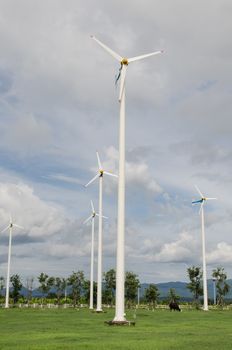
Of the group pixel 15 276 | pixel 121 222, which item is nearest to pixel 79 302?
pixel 15 276

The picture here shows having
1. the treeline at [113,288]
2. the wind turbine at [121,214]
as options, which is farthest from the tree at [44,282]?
the wind turbine at [121,214]

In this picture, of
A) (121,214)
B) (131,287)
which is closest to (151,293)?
(131,287)

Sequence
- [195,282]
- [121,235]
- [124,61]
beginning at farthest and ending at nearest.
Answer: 1. [195,282]
2. [124,61]
3. [121,235]

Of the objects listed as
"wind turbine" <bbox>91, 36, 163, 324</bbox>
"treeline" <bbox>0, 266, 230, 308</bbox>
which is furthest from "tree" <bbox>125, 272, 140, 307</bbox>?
"wind turbine" <bbox>91, 36, 163, 324</bbox>

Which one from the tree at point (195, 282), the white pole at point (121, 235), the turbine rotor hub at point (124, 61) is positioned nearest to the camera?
the white pole at point (121, 235)

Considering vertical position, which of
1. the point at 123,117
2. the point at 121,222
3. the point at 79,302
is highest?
the point at 123,117

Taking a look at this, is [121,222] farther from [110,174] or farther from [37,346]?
[110,174]

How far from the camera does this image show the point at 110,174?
70812mm

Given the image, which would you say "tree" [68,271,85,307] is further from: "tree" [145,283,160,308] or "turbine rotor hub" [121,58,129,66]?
"turbine rotor hub" [121,58,129,66]

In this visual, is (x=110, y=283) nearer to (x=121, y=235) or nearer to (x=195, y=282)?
(x=195, y=282)

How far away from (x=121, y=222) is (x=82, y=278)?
323 feet

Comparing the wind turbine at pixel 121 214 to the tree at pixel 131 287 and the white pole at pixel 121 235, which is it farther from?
the tree at pixel 131 287

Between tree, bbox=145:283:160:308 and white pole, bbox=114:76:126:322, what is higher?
white pole, bbox=114:76:126:322

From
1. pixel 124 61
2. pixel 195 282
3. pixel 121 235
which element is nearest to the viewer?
pixel 121 235
